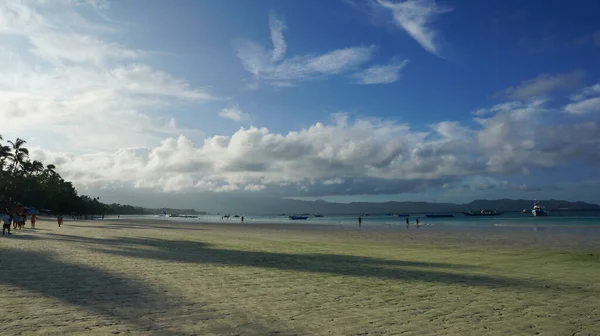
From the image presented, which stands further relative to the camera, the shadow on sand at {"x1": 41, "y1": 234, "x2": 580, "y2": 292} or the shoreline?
the shoreline

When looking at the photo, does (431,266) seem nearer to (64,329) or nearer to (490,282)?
(490,282)

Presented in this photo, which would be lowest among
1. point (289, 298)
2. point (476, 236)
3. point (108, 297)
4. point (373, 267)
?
point (476, 236)

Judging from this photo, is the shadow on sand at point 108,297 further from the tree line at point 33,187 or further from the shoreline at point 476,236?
the tree line at point 33,187

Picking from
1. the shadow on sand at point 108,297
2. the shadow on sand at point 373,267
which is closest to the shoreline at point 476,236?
the shadow on sand at point 373,267

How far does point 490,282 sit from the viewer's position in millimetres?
14227

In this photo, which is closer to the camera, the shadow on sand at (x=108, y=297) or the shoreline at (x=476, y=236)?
the shadow on sand at (x=108, y=297)

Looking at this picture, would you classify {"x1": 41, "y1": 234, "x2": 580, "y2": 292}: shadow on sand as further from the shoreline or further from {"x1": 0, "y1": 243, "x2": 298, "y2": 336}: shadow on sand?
the shoreline

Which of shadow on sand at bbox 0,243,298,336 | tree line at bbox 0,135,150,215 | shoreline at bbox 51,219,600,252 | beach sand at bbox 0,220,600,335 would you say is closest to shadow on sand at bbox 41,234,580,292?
beach sand at bbox 0,220,600,335

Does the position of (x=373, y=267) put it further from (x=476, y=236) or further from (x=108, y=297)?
(x=476, y=236)

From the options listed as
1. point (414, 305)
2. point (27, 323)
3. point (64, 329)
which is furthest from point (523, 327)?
point (27, 323)

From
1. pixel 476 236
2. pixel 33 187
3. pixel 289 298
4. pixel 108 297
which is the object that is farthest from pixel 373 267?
pixel 33 187

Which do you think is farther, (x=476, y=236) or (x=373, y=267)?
(x=476, y=236)

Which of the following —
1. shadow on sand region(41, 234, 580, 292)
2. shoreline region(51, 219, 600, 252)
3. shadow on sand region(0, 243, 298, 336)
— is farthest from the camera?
shoreline region(51, 219, 600, 252)

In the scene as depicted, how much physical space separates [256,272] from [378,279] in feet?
16.6
